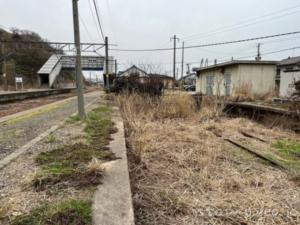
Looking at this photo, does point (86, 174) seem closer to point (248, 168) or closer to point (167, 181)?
point (167, 181)

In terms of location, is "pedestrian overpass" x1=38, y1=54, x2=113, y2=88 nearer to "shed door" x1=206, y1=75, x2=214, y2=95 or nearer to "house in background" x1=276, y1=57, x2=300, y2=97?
"shed door" x1=206, y1=75, x2=214, y2=95

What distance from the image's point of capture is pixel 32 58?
45.1 metres

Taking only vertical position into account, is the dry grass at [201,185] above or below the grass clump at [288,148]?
above

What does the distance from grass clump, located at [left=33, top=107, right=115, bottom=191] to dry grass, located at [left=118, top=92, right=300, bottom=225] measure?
0.50 m

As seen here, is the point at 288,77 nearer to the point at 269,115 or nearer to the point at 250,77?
the point at 250,77

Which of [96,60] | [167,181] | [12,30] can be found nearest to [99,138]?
[167,181]

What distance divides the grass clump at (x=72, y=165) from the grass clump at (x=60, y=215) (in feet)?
1.40

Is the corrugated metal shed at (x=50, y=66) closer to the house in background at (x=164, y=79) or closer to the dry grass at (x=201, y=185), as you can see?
the house in background at (x=164, y=79)

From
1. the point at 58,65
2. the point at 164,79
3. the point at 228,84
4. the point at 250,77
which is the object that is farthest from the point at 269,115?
the point at 58,65

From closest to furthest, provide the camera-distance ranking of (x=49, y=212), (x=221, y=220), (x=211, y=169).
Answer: (x=49, y=212) < (x=221, y=220) < (x=211, y=169)

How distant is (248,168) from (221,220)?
1.87 m

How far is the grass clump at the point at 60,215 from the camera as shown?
197 centimetres

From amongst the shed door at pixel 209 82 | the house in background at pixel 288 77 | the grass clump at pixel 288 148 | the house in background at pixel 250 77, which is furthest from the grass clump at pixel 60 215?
the shed door at pixel 209 82

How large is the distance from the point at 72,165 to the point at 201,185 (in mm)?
1608
